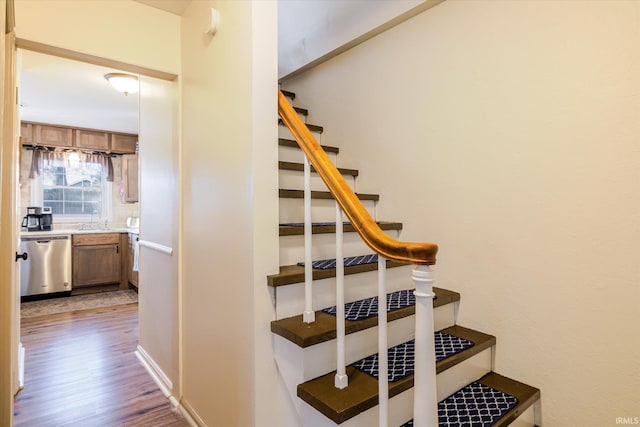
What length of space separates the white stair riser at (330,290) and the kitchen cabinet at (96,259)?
472 cm

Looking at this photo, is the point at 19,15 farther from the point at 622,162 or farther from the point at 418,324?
the point at 622,162

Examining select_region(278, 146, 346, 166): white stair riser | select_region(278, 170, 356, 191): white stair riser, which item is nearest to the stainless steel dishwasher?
select_region(278, 146, 346, 166): white stair riser

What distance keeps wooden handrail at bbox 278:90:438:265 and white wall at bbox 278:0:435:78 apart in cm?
122

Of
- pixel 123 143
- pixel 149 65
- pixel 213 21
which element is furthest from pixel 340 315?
pixel 123 143

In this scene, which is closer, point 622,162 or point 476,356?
point 622,162

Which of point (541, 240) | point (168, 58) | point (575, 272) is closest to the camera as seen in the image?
point (575, 272)

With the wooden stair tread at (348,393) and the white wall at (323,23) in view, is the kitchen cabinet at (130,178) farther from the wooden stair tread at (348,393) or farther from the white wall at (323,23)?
the wooden stair tread at (348,393)

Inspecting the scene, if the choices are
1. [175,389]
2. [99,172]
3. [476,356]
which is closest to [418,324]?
[476,356]

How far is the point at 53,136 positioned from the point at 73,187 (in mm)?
863

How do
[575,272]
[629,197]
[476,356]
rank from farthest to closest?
[476,356] < [575,272] < [629,197]

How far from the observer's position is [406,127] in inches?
89.4

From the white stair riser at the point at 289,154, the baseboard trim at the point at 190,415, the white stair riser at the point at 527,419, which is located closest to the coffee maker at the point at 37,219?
the baseboard trim at the point at 190,415

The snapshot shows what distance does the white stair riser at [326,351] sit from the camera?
4.60 ft

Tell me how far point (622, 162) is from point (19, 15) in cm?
290
